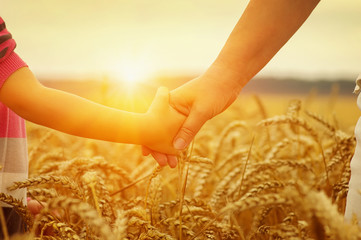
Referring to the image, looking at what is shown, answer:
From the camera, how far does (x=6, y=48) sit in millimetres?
1071

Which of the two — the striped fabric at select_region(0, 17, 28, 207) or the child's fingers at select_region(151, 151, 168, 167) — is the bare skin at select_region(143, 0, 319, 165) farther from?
the striped fabric at select_region(0, 17, 28, 207)

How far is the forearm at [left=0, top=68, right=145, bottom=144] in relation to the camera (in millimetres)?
1073

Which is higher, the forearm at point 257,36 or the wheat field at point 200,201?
the forearm at point 257,36

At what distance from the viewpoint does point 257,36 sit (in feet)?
3.86

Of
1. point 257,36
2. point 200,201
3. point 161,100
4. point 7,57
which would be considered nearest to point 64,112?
point 7,57

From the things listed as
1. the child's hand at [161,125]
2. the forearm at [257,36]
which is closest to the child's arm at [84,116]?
the child's hand at [161,125]

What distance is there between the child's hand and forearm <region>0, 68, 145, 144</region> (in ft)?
0.13

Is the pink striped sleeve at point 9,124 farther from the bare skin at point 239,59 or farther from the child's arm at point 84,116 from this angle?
the bare skin at point 239,59

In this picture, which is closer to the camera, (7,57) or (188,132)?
(7,57)

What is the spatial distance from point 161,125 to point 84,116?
0.24 m

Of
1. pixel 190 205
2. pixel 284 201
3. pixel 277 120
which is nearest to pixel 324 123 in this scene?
pixel 277 120

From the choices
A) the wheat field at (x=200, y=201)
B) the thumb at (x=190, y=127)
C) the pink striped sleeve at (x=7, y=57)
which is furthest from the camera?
the thumb at (x=190, y=127)

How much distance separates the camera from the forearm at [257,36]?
1.12m

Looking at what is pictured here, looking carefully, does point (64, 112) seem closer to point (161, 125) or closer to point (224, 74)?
point (161, 125)
